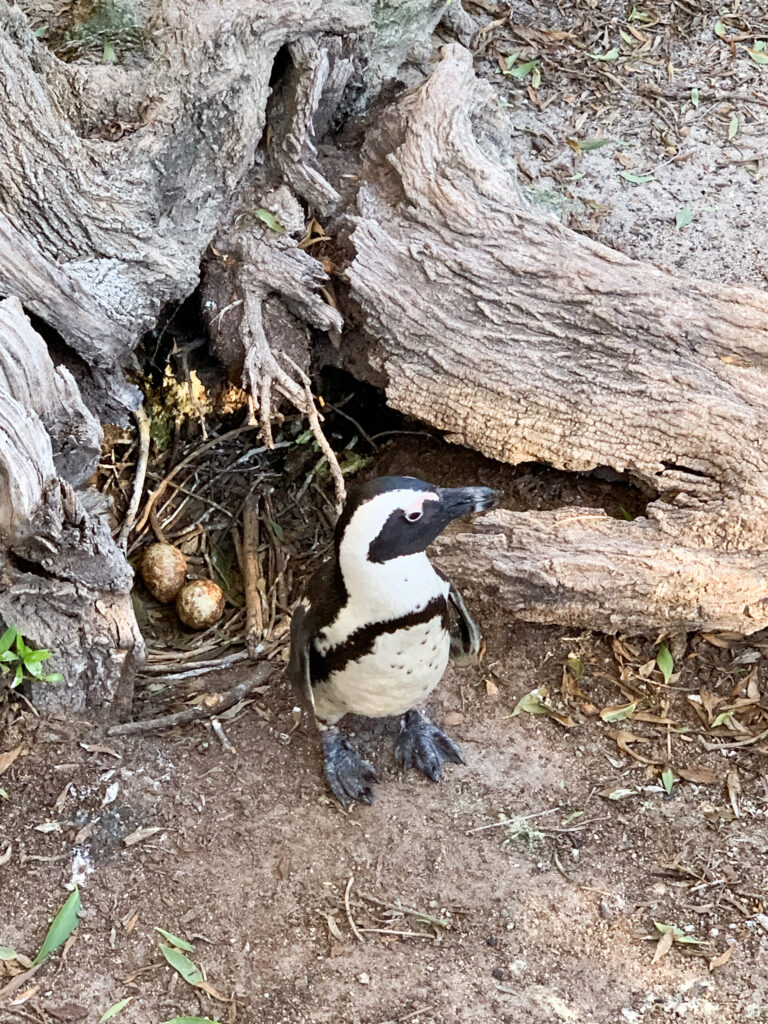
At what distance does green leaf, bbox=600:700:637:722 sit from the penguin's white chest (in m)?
0.65

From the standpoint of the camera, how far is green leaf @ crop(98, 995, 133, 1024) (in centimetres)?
282

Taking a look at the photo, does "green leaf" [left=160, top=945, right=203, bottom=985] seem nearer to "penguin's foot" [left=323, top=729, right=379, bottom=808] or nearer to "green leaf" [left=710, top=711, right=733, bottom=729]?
"penguin's foot" [left=323, top=729, right=379, bottom=808]

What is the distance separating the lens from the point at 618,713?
3756 millimetres

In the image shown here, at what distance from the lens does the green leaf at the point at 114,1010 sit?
282 centimetres

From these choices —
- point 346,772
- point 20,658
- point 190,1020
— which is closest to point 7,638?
point 20,658

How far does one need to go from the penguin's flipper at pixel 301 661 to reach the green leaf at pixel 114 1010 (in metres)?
1.12

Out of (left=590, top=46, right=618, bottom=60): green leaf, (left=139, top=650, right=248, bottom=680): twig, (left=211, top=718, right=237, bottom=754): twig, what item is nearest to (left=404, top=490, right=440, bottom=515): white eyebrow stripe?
(left=211, top=718, right=237, bottom=754): twig

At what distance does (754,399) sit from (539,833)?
1756 millimetres

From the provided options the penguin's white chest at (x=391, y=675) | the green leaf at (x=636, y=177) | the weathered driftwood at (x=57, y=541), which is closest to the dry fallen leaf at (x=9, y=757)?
the weathered driftwood at (x=57, y=541)

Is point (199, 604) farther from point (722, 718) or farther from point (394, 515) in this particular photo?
point (722, 718)

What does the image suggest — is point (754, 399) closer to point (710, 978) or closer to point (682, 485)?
point (682, 485)

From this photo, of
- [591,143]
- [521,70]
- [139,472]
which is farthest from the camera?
[521,70]

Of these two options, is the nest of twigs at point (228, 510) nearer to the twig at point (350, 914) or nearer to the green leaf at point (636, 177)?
the twig at point (350, 914)

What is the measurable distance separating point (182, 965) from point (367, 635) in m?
1.15
